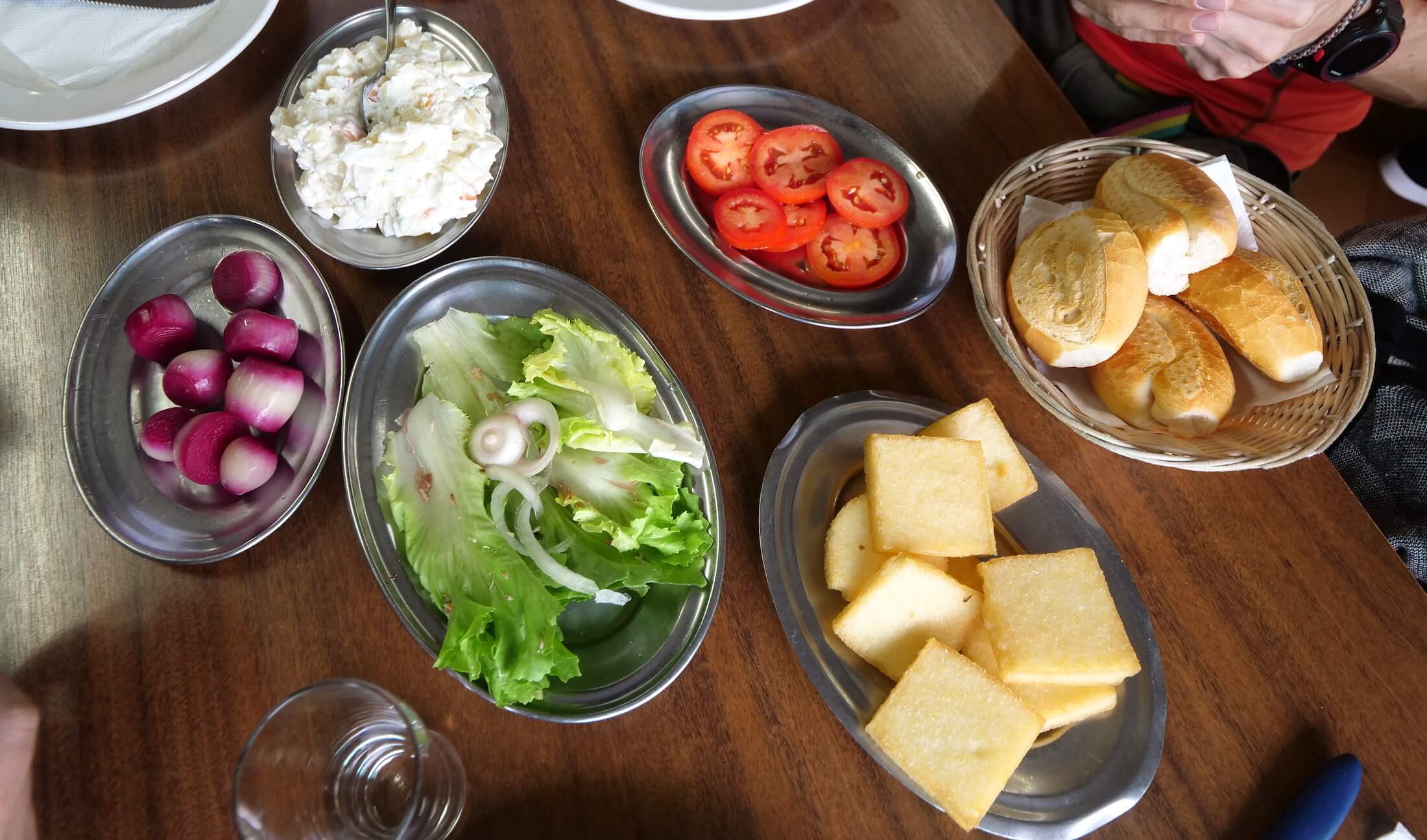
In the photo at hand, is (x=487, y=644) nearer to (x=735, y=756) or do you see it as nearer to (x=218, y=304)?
(x=735, y=756)

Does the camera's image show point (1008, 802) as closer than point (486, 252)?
Yes

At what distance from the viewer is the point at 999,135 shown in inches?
56.0

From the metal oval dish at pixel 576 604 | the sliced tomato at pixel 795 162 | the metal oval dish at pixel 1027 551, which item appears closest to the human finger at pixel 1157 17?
the sliced tomato at pixel 795 162

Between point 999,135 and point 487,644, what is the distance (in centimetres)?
123

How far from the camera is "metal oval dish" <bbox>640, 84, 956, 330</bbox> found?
1.21m

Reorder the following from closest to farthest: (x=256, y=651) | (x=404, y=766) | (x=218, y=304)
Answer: (x=404, y=766), (x=256, y=651), (x=218, y=304)

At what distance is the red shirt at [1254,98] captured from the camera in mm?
1671

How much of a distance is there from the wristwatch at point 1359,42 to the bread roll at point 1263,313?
0.47m

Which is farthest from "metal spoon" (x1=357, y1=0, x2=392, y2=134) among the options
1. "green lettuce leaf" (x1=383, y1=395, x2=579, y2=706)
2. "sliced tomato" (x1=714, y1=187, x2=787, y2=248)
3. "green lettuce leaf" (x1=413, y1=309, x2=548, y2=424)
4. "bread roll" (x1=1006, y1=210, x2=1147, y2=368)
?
"bread roll" (x1=1006, y1=210, x2=1147, y2=368)

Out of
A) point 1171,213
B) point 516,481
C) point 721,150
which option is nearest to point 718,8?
point 721,150

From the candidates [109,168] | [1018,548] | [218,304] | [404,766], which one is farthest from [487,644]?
[109,168]

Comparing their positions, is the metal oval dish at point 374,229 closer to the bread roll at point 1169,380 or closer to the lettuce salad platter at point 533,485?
the lettuce salad platter at point 533,485

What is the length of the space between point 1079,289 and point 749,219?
0.50 meters

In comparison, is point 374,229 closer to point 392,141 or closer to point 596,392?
point 392,141
